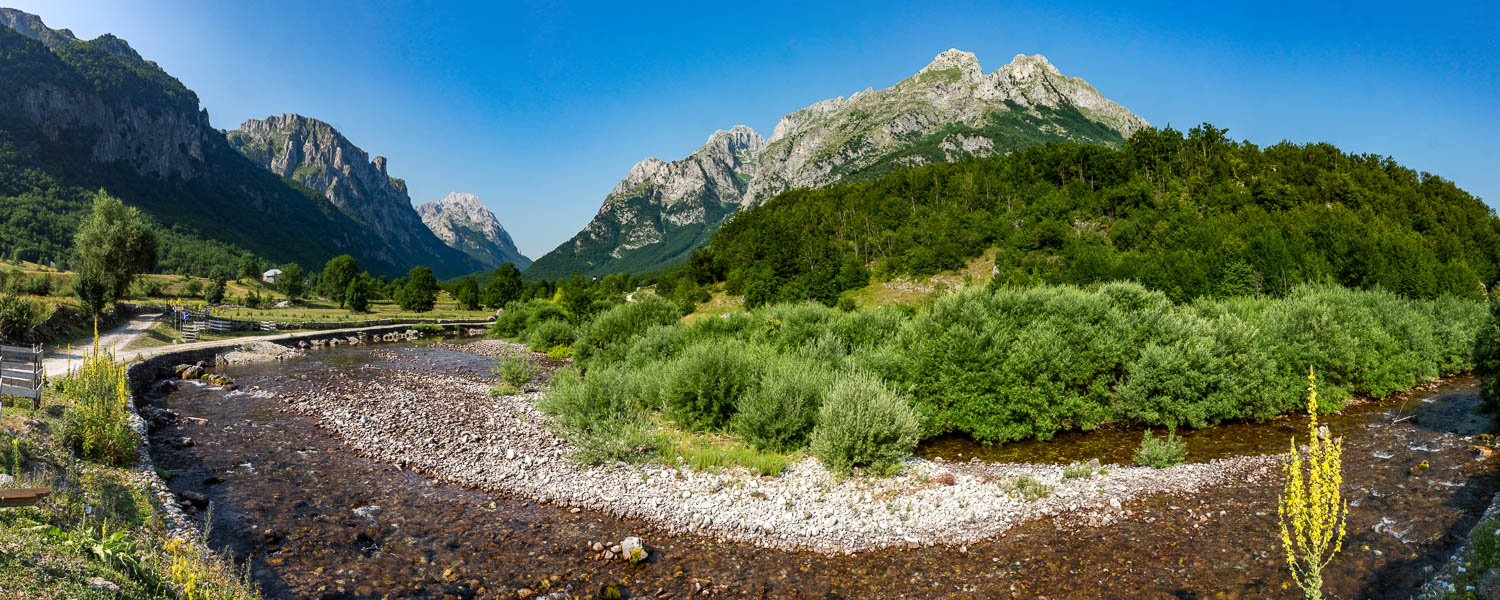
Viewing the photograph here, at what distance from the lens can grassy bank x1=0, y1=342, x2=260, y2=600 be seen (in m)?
6.18

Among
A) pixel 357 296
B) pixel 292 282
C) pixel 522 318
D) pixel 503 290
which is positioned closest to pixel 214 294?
pixel 357 296

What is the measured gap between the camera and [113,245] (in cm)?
4238

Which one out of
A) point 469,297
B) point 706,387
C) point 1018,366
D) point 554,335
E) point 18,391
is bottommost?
point 706,387

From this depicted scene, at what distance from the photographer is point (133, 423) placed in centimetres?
1627

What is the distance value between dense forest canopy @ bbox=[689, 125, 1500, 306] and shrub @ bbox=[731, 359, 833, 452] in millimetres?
32620

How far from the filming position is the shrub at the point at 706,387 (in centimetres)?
1792

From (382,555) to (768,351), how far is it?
550 inches

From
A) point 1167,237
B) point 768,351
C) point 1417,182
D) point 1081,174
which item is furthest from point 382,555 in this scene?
point 1417,182

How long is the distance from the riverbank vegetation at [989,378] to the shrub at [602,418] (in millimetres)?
50

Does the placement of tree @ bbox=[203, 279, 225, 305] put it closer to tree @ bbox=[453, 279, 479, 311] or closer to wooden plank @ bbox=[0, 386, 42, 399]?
tree @ bbox=[453, 279, 479, 311]

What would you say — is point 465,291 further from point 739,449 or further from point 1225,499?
point 1225,499

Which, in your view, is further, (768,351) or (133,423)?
(768,351)

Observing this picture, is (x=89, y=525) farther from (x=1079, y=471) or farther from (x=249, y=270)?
(x=249, y=270)

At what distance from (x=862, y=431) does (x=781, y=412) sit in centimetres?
265
